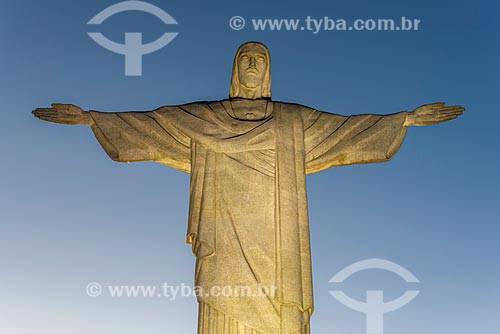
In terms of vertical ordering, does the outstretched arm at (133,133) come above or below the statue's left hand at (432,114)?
below

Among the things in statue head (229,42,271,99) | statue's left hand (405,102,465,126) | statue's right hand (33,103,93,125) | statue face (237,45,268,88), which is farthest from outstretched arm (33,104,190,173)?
statue's left hand (405,102,465,126)

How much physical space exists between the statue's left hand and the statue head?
105 inches

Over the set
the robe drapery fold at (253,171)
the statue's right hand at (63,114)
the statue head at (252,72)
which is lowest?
the robe drapery fold at (253,171)

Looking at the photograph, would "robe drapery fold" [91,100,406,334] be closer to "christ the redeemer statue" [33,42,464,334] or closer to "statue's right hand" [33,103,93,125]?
"christ the redeemer statue" [33,42,464,334]

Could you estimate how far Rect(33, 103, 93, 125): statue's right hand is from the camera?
16188mm

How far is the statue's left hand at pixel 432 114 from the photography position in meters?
16.2

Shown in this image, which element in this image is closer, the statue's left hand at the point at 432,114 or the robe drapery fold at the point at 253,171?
the robe drapery fold at the point at 253,171

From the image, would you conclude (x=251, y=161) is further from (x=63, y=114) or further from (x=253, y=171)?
(x=63, y=114)

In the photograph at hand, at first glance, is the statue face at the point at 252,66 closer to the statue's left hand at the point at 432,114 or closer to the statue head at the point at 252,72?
the statue head at the point at 252,72

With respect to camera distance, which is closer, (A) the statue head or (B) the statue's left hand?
(B) the statue's left hand

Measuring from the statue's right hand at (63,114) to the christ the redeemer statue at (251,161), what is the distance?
2 cm

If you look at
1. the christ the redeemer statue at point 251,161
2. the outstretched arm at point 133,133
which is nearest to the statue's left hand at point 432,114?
the christ the redeemer statue at point 251,161

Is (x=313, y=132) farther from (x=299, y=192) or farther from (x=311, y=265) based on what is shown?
(x=311, y=265)

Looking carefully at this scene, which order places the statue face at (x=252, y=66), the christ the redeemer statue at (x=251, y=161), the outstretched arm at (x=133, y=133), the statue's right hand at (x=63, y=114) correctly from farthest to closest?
the statue face at (x=252, y=66), the outstretched arm at (x=133, y=133), the statue's right hand at (x=63, y=114), the christ the redeemer statue at (x=251, y=161)
